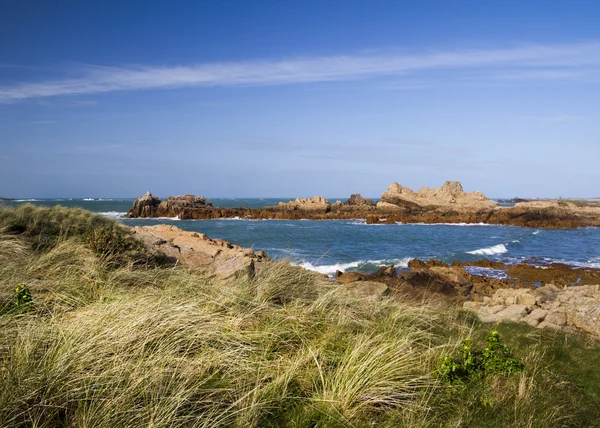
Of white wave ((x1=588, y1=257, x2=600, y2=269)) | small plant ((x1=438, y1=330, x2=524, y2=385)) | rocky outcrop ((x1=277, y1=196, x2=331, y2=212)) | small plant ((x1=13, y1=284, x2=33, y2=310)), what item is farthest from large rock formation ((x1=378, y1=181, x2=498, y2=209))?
small plant ((x1=13, y1=284, x2=33, y2=310))

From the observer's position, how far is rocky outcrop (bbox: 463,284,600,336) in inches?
394

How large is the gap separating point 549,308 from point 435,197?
217 feet

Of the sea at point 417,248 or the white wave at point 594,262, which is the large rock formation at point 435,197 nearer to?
the sea at point 417,248

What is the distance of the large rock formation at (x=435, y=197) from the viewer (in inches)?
2862

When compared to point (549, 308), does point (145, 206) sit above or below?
above

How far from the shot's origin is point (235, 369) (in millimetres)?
3855

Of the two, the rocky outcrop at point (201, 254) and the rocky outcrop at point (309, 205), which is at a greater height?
the rocky outcrop at point (309, 205)

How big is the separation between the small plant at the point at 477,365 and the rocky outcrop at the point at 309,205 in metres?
63.8

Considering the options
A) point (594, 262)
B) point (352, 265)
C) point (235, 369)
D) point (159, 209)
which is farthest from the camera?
point (159, 209)

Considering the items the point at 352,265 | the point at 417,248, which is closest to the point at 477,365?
the point at 352,265

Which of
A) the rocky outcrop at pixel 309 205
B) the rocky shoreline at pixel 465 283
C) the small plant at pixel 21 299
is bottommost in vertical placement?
the rocky shoreline at pixel 465 283

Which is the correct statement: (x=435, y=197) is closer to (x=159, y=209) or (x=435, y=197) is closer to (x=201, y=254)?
(x=159, y=209)

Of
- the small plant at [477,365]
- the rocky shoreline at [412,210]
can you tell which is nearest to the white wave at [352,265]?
the small plant at [477,365]

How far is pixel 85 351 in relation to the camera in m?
3.72
